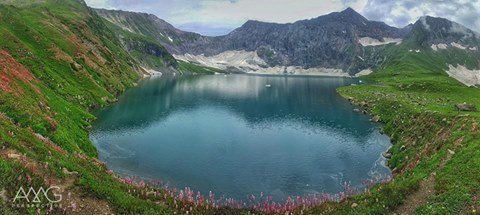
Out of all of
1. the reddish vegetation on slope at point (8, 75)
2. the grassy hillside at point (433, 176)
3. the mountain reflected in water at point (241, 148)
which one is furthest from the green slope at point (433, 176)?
the reddish vegetation on slope at point (8, 75)

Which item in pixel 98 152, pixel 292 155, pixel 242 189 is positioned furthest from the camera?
pixel 292 155

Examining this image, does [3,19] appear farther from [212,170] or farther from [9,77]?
[212,170]

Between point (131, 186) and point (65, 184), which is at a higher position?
point (65, 184)

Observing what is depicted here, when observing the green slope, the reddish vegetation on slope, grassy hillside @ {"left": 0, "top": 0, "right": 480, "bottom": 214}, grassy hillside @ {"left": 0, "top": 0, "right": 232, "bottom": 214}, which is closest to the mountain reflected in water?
grassy hillside @ {"left": 0, "top": 0, "right": 480, "bottom": 214}

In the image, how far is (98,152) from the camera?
61.7 m

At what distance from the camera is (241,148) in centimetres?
7181

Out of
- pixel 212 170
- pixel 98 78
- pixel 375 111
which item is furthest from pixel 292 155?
pixel 98 78

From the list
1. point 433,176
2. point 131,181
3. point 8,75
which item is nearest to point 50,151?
point 131,181

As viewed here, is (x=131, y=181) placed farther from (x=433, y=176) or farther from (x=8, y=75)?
(x=8, y=75)

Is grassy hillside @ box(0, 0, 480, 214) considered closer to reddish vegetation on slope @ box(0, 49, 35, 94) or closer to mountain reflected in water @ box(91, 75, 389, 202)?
reddish vegetation on slope @ box(0, 49, 35, 94)

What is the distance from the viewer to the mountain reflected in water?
5312 cm

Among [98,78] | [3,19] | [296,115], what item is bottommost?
[296,115]

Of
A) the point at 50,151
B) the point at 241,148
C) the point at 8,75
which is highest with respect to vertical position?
the point at 8,75

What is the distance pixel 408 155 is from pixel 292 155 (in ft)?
61.8
